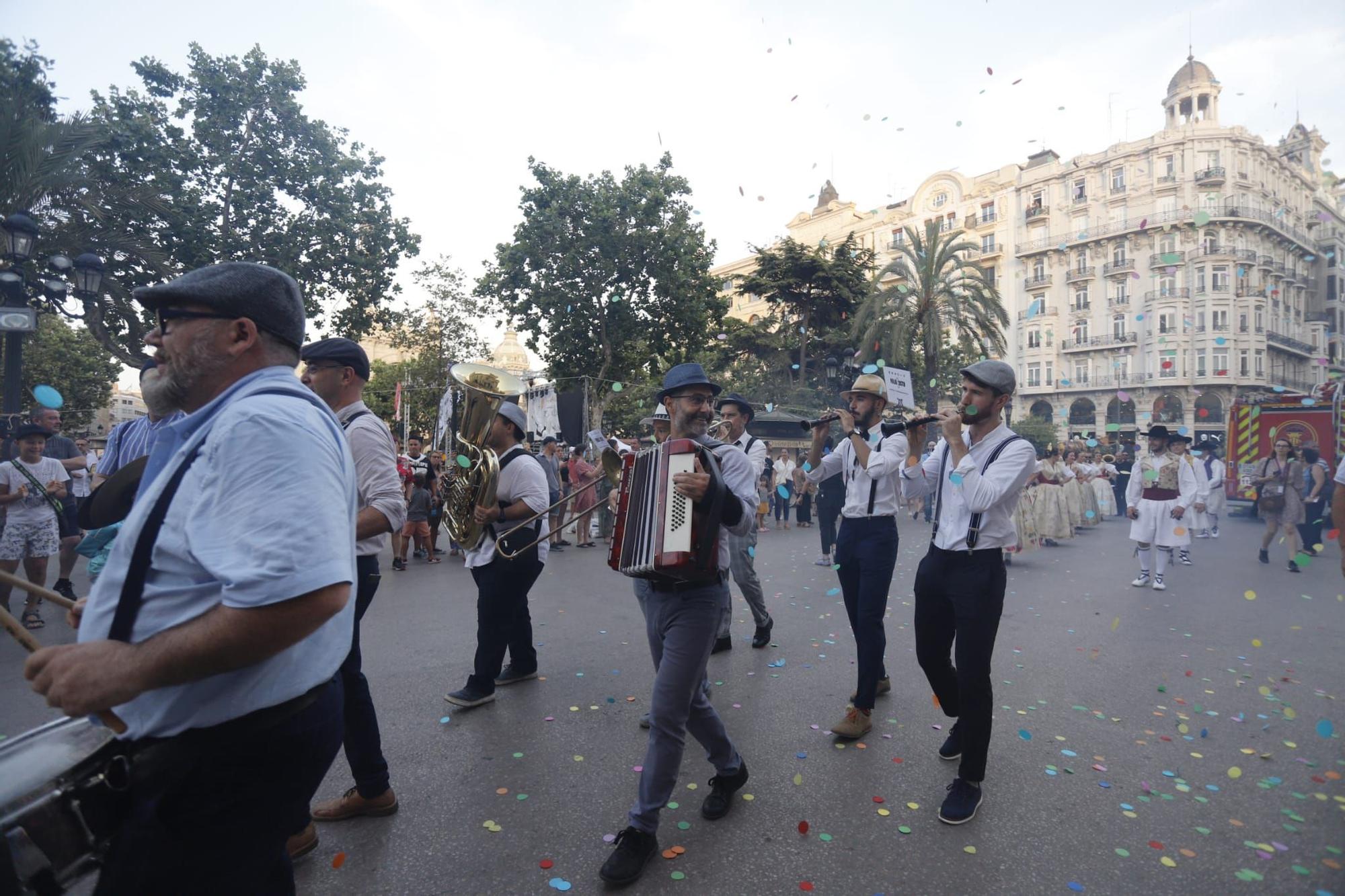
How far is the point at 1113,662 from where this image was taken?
5.67 meters

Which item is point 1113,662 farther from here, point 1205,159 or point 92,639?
point 1205,159

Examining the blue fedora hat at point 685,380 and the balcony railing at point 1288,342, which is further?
the balcony railing at point 1288,342

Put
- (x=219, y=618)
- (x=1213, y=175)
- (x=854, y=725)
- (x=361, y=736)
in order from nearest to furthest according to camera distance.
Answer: (x=219, y=618), (x=361, y=736), (x=854, y=725), (x=1213, y=175)

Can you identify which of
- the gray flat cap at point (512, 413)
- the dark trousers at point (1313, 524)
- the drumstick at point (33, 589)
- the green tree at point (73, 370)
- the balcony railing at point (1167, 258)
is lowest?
the dark trousers at point (1313, 524)

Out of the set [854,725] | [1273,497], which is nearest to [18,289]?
[854,725]

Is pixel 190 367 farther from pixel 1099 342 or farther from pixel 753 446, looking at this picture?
pixel 1099 342

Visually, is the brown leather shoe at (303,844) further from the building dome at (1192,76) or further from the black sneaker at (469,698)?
the building dome at (1192,76)

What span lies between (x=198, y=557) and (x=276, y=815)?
631 millimetres

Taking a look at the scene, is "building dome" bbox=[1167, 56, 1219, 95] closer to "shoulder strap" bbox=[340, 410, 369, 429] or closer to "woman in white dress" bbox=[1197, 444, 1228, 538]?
"woman in white dress" bbox=[1197, 444, 1228, 538]

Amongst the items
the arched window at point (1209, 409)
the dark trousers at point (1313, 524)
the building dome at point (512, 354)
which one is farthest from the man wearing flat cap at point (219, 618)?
the building dome at point (512, 354)

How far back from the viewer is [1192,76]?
4897cm

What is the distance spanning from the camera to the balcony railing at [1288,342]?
45.2 metres

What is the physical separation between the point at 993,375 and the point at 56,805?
3620 millimetres

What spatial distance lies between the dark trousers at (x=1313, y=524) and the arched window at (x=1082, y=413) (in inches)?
1663
